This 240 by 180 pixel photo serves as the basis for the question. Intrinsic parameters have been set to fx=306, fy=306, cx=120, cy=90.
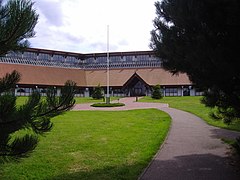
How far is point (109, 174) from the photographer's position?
7082 mm

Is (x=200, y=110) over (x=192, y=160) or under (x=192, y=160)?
over

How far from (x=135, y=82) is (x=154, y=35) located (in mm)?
50640

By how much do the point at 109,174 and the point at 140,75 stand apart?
53681 millimetres

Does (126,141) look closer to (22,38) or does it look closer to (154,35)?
(154,35)

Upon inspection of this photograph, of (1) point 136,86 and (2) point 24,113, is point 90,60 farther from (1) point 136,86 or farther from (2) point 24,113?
(2) point 24,113

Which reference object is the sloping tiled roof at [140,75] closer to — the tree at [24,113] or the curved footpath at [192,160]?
the curved footpath at [192,160]

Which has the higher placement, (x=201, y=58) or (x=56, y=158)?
(x=201, y=58)

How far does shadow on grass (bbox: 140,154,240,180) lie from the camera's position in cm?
684

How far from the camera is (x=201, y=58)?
5.57 metres

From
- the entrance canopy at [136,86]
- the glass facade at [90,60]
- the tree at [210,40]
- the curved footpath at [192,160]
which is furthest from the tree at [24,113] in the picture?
the glass facade at [90,60]

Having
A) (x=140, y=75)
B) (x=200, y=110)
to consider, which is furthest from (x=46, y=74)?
(x=200, y=110)

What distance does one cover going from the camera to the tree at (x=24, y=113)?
350 cm

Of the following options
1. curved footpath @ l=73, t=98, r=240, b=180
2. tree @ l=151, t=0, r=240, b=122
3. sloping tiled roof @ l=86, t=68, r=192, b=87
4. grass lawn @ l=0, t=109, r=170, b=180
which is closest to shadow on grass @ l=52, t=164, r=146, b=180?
grass lawn @ l=0, t=109, r=170, b=180

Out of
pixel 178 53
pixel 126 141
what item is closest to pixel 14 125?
pixel 178 53
